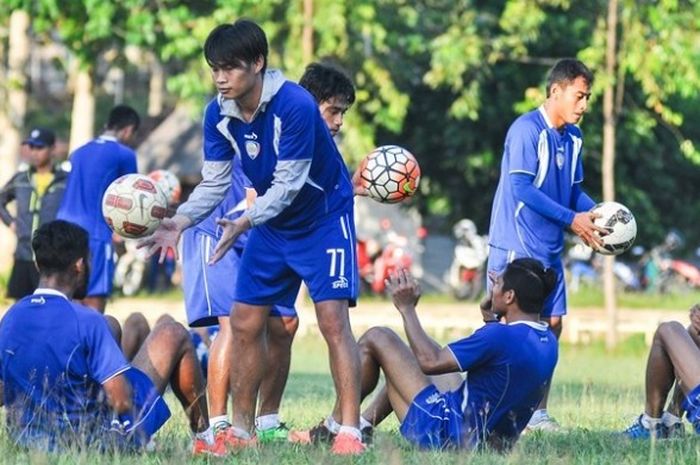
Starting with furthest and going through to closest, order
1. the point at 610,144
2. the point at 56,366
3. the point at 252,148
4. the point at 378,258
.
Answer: the point at 378,258 < the point at 610,144 < the point at 252,148 < the point at 56,366

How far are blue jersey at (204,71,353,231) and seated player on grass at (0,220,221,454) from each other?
3.94 feet

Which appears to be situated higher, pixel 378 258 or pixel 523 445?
pixel 378 258

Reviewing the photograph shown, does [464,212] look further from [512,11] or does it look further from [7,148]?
[512,11]

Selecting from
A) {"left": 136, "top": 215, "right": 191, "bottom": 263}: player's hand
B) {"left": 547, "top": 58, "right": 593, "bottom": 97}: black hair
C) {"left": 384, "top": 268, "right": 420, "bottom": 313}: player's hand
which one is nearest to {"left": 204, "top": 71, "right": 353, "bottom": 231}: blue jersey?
{"left": 136, "top": 215, "right": 191, "bottom": 263}: player's hand

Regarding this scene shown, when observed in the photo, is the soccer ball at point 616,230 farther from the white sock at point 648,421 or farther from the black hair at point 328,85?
the black hair at point 328,85

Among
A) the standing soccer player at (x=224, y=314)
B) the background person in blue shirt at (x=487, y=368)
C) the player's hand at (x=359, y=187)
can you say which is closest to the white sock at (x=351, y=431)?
the background person in blue shirt at (x=487, y=368)

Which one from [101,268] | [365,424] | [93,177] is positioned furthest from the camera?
[101,268]

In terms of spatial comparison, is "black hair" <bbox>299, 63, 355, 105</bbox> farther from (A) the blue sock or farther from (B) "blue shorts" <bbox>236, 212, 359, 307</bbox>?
(A) the blue sock

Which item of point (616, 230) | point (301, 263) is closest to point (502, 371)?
point (301, 263)

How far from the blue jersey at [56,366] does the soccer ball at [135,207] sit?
1.70m

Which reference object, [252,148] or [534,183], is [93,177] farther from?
[252,148]

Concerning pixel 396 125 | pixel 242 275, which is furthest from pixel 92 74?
pixel 242 275

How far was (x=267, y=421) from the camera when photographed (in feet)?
36.9

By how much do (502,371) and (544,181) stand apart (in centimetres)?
346
